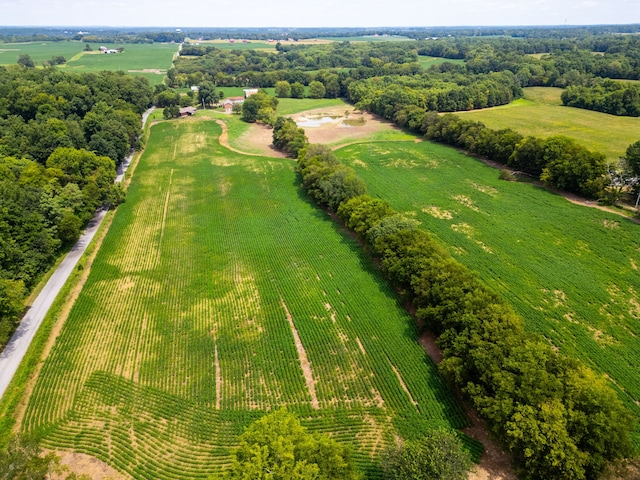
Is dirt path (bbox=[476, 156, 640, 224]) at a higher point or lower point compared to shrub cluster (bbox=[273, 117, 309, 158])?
lower

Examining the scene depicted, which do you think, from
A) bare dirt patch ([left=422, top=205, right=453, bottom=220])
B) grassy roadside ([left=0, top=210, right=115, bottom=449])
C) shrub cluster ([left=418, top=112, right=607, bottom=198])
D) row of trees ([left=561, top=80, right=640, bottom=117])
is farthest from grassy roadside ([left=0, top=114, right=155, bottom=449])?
row of trees ([left=561, top=80, right=640, bottom=117])

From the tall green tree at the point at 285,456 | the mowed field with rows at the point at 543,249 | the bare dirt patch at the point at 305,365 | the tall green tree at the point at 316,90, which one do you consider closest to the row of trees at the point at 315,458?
the tall green tree at the point at 285,456

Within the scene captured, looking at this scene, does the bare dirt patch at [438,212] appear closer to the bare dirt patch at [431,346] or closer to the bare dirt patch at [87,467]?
the bare dirt patch at [431,346]

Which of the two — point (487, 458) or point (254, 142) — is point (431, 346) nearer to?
point (487, 458)

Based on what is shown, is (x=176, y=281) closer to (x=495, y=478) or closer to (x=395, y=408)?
(x=395, y=408)

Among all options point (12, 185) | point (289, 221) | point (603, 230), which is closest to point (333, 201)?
point (289, 221)

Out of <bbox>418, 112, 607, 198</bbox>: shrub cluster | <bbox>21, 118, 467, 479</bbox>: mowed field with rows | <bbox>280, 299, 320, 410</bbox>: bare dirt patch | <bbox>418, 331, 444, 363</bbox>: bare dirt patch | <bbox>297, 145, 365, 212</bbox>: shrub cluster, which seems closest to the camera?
<bbox>21, 118, 467, 479</bbox>: mowed field with rows

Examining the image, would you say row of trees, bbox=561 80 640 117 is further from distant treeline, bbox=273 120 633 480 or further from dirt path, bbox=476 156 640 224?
distant treeline, bbox=273 120 633 480

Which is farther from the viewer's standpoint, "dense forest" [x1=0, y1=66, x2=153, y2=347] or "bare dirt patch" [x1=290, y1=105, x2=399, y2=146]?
"bare dirt patch" [x1=290, y1=105, x2=399, y2=146]
